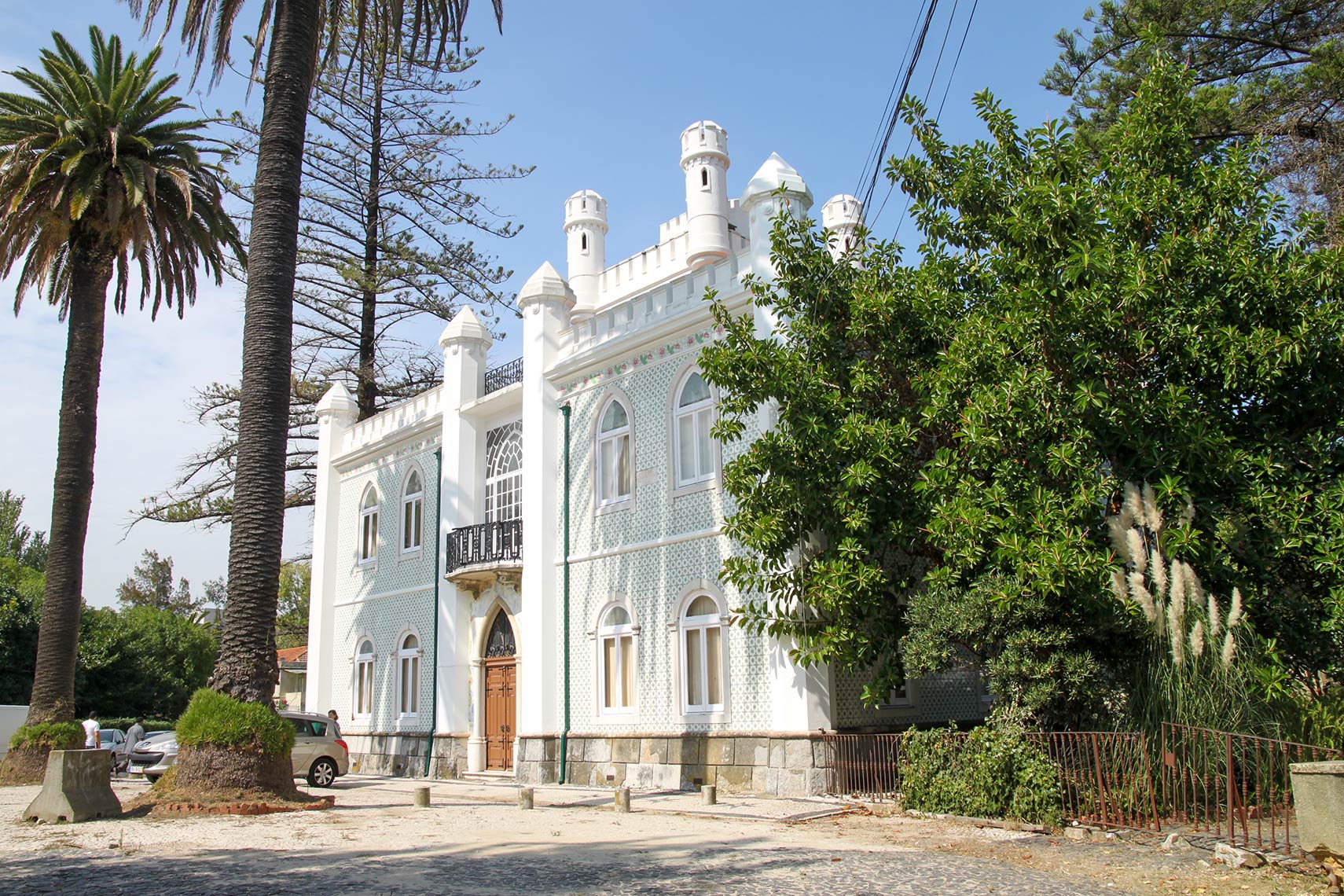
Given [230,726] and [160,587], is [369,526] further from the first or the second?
[160,587]

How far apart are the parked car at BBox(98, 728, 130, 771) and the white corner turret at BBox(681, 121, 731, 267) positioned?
17489 millimetres

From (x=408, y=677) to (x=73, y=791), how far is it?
11953mm

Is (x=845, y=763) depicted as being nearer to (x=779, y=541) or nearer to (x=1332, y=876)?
(x=779, y=541)

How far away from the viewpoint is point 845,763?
14.7 meters

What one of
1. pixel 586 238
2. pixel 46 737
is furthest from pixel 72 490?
pixel 586 238

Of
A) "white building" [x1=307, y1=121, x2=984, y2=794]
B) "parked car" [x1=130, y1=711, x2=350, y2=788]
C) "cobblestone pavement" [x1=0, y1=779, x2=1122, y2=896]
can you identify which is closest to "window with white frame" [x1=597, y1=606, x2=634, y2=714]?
"white building" [x1=307, y1=121, x2=984, y2=794]

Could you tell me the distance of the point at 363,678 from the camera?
83.2 ft

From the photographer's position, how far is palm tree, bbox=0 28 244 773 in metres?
18.9

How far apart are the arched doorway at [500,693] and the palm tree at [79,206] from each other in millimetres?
7373

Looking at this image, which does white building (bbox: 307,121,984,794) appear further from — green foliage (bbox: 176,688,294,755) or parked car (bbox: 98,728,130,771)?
green foliage (bbox: 176,688,294,755)

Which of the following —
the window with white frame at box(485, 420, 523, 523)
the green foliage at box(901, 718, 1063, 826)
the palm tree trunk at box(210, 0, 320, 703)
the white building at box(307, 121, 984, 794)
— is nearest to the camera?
the green foliage at box(901, 718, 1063, 826)

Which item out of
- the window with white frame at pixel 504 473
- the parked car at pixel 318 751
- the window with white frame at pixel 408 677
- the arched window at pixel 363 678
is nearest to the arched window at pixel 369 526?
the arched window at pixel 363 678

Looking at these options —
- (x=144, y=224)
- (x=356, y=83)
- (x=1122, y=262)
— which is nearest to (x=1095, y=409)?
(x=1122, y=262)

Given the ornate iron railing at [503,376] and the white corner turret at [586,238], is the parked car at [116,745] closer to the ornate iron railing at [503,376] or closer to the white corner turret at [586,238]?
the ornate iron railing at [503,376]
